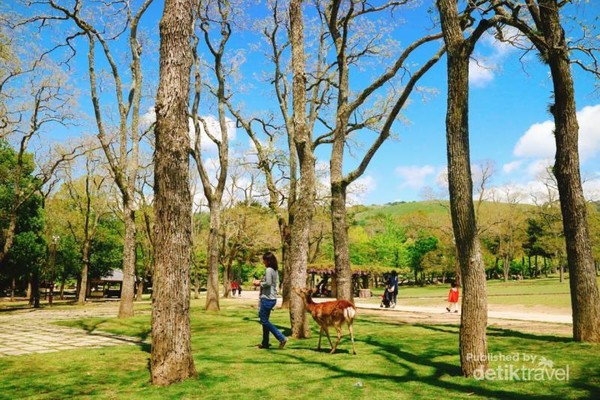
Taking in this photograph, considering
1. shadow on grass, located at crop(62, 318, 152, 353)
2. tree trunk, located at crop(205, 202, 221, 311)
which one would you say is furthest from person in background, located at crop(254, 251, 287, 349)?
tree trunk, located at crop(205, 202, 221, 311)

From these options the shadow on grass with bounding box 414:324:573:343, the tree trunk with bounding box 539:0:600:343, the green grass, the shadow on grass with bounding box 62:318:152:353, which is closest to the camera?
the green grass

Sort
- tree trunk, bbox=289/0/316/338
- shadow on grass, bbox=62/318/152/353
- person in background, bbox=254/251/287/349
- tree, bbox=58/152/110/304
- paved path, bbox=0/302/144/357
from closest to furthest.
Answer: person in background, bbox=254/251/287/349 < paved path, bbox=0/302/144/357 < tree trunk, bbox=289/0/316/338 < shadow on grass, bbox=62/318/152/353 < tree, bbox=58/152/110/304

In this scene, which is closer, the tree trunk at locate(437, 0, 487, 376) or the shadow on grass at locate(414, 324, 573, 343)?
the tree trunk at locate(437, 0, 487, 376)

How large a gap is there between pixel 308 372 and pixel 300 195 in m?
4.37

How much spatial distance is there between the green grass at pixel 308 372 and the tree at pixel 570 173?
74 centimetres

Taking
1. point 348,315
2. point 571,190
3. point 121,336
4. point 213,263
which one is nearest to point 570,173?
point 571,190

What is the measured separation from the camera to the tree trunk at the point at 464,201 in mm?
6109

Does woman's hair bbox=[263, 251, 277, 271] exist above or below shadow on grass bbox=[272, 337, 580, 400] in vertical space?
above

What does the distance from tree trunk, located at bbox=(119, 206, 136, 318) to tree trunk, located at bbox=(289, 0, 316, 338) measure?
339 inches

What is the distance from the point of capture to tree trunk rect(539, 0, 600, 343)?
8570 millimetres

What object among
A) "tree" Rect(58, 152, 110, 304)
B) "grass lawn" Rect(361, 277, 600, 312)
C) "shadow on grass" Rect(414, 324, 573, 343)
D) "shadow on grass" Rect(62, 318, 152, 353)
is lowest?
"grass lawn" Rect(361, 277, 600, 312)

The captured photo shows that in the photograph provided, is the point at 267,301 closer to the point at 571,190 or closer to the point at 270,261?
the point at 270,261

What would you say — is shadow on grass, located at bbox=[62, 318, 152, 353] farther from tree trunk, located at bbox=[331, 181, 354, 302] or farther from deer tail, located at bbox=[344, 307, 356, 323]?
tree trunk, located at bbox=[331, 181, 354, 302]

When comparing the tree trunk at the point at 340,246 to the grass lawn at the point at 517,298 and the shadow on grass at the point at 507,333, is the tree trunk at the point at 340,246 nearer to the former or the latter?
the shadow on grass at the point at 507,333
